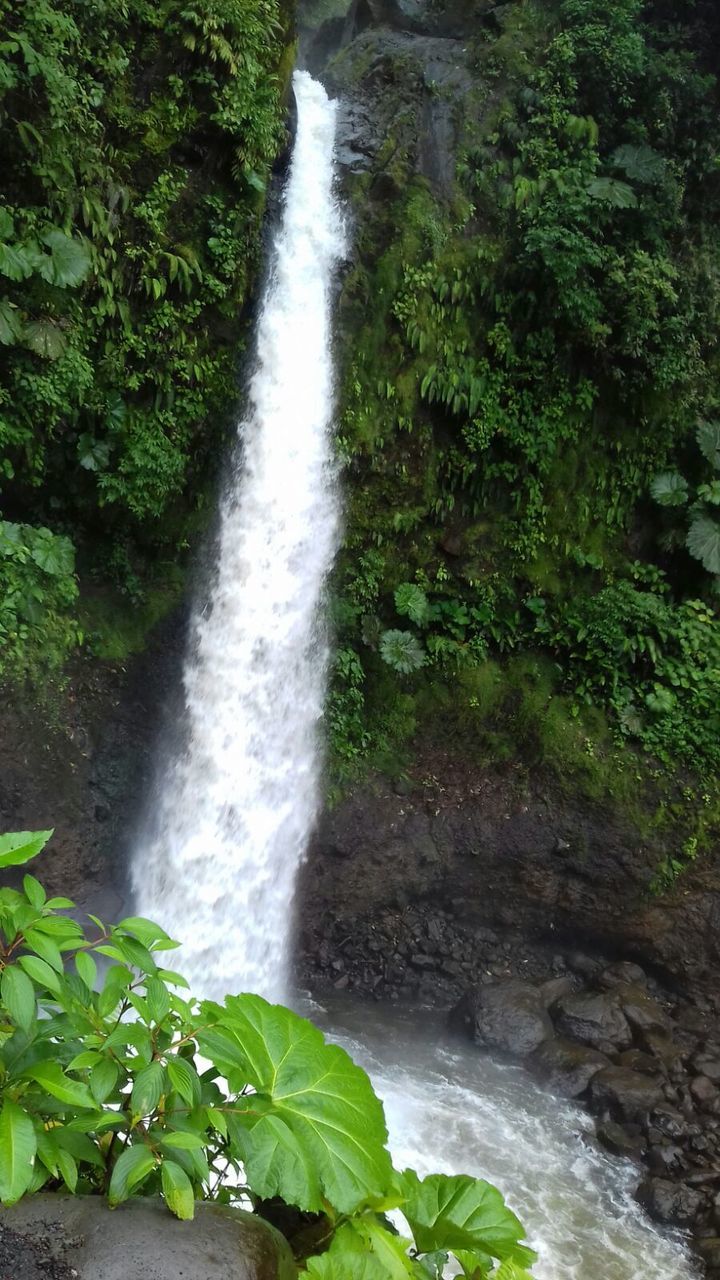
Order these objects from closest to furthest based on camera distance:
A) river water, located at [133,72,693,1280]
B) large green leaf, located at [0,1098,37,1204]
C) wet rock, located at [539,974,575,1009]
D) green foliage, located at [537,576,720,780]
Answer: large green leaf, located at [0,1098,37,1204] → river water, located at [133,72,693,1280] → wet rock, located at [539,974,575,1009] → green foliage, located at [537,576,720,780]

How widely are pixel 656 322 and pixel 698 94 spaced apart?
309cm

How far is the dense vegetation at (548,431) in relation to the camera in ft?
28.9

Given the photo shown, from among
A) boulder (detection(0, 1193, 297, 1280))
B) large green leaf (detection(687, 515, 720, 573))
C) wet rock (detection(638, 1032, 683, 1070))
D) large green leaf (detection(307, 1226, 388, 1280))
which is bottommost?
wet rock (detection(638, 1032, 683, 1070))

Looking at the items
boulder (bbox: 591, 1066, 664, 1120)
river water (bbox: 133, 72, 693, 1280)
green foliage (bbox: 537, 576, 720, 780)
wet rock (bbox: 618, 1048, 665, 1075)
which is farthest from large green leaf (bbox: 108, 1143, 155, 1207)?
green foliage (bbox: 537, 576, 720, 780)

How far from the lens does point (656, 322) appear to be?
9.05m

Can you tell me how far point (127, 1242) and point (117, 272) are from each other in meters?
7.27

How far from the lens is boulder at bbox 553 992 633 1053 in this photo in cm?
759

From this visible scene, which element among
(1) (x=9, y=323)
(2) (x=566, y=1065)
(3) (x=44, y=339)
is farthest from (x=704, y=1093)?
(1) (x=9, y=323)

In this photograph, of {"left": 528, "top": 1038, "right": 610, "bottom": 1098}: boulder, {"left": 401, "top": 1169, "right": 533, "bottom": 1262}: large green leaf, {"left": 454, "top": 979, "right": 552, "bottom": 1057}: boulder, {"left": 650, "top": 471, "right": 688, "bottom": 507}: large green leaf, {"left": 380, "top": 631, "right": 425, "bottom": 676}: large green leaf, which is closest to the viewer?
{"left": 401, "top": 1169, "right": 533, "bottom": 1262}: large green leaf

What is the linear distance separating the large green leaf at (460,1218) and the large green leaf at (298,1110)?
141 millimetres

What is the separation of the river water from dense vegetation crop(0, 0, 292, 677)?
610 millimetres

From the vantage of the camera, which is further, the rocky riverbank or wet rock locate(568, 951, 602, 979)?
wet rock locate(568, 951, 602, 979)

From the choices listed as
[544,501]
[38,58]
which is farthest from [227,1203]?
[544,501]

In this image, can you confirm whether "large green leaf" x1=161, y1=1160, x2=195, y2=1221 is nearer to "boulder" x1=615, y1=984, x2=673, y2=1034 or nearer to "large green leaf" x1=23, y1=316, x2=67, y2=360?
"large green leaf" x1=23, y1=316, x2=67, y2=360
